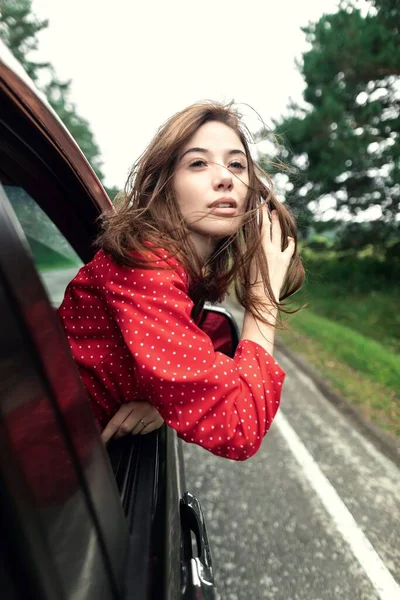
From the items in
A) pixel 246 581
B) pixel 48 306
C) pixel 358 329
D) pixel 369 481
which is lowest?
pixel 358 329

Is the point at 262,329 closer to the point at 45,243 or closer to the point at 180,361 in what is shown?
the point at 180,361

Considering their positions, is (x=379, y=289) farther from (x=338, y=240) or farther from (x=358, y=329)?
(x=358, y=329)

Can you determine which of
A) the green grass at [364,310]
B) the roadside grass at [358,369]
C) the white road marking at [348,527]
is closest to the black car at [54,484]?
the white road marking at [348,527]

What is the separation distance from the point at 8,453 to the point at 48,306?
20cm

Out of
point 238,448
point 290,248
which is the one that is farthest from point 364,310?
point 238,448

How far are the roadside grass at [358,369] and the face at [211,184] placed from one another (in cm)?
263

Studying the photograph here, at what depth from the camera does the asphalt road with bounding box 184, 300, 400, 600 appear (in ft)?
8.23

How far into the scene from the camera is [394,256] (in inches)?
722

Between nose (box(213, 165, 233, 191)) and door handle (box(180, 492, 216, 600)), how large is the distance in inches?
34.1

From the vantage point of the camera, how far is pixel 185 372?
106 centimetres

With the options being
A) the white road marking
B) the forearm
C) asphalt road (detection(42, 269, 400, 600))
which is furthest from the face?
the white road marking

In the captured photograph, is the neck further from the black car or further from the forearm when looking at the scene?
the black car

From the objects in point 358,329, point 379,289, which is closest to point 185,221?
point 358,329

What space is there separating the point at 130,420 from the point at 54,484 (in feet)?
2.59
